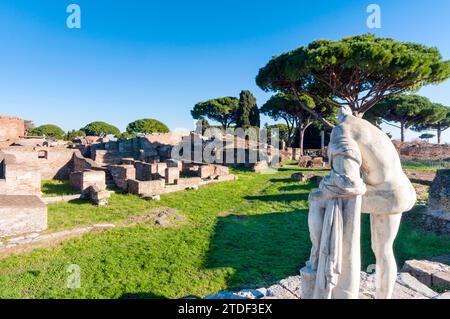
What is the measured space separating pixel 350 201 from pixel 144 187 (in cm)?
959

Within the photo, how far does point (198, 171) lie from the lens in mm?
15023

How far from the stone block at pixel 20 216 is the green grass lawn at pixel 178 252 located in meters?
0.44

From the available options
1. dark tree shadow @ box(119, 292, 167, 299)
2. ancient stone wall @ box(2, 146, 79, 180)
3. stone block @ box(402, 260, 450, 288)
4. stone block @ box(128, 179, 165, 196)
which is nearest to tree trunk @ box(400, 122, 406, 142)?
stone block @ box(128, 179, 165, 196)

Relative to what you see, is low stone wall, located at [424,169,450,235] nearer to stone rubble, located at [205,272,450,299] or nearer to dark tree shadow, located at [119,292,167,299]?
stone rubble, located at [205,272,450,299]

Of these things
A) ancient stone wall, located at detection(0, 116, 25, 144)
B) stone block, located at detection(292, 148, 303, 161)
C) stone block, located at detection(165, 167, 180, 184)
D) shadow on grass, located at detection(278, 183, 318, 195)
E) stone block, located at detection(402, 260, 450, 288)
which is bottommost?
stone block, located at detection(402, 260, 450, 288)

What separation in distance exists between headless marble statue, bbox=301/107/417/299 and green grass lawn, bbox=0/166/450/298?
264cm

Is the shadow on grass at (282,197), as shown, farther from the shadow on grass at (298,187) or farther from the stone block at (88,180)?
the stone block at (88,180)

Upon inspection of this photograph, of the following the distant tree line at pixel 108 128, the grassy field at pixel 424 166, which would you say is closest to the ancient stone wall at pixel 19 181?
the grassy field at pixel 424 166

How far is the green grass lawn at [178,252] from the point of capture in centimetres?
473

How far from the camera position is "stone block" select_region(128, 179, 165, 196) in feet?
35.9

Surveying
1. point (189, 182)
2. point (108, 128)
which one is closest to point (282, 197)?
point (189, 182)

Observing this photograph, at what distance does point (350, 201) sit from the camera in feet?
8.47

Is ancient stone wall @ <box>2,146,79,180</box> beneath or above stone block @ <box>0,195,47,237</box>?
above
